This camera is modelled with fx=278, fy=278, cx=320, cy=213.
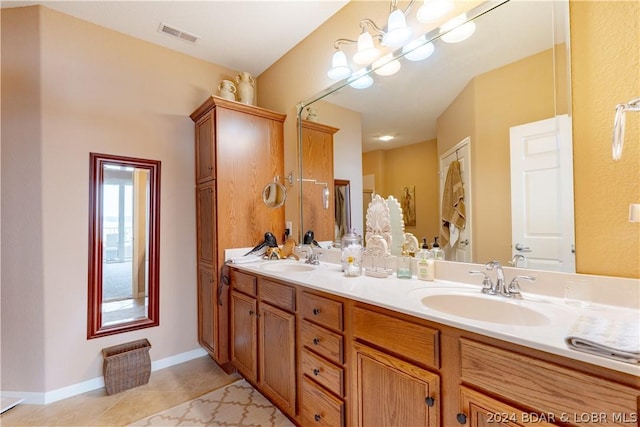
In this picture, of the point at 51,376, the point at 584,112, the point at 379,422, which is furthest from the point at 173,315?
the point at 584,112

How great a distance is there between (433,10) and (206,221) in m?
2.12

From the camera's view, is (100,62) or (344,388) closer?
(344,388)

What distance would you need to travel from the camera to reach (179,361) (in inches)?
94.9

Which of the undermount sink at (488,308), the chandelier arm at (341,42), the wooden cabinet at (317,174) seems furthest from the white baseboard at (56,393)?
the chandelier arm at (341,42)

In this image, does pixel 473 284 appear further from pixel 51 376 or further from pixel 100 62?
pixel 100 62

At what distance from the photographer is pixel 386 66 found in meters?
1.73

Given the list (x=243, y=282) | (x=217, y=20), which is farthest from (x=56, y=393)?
(x=217, y=20)

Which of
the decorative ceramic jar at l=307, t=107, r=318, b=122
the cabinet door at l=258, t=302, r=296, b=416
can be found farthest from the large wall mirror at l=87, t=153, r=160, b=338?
the decorative ceramic jar at l=307, t=107, r=318, b=122

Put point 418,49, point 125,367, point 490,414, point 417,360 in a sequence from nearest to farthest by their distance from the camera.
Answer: point 490,414, point 417,360, point 418,49, point 125,367

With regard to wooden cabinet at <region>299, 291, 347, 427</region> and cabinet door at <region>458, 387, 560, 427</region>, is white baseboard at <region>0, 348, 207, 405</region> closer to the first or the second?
wooden cabinet at <region>299, 291, 347, 427</region>

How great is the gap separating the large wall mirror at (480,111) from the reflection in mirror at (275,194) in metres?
0.93

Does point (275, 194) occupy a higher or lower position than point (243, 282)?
higher

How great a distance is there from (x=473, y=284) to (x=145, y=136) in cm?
259

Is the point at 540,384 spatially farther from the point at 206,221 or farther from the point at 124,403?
the point at 124,403
